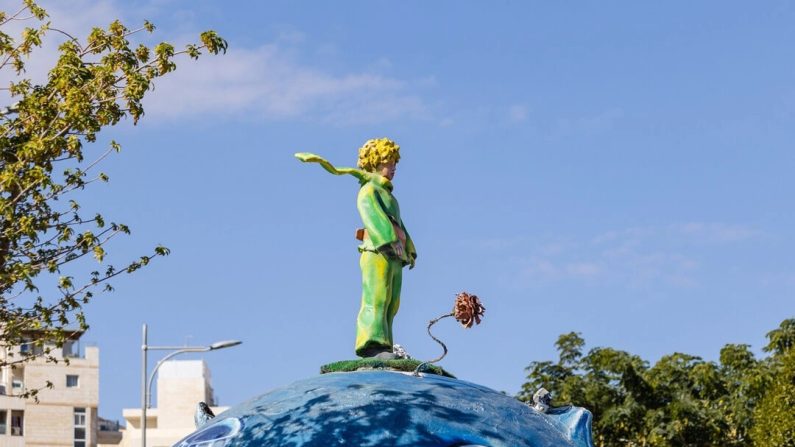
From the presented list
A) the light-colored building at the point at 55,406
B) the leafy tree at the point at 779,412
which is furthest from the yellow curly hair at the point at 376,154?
the light-colored building at the point at 55,406

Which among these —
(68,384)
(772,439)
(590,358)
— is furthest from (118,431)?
(772,439)

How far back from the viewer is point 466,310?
16062mm

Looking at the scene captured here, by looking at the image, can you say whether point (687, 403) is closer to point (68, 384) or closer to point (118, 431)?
point (68, 384)

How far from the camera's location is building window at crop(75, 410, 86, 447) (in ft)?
228

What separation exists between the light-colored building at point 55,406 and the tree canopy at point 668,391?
32582mm

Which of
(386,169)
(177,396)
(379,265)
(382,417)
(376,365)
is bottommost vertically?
(382,417)

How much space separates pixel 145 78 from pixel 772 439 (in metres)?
21.1

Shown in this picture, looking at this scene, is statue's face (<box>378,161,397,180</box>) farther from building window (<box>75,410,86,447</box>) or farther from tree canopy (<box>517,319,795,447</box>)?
building window (<box>75,410,86,447</box>)

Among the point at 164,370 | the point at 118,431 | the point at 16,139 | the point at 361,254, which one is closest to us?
the point at 361,254

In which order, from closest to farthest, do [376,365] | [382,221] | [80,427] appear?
1. [376,365]
2. [382,221]
3. [80,427]

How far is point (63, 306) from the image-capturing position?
17.7 m

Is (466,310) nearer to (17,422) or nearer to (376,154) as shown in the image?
(376,154)

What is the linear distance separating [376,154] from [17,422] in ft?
179

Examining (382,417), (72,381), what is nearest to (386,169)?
(382,417)
